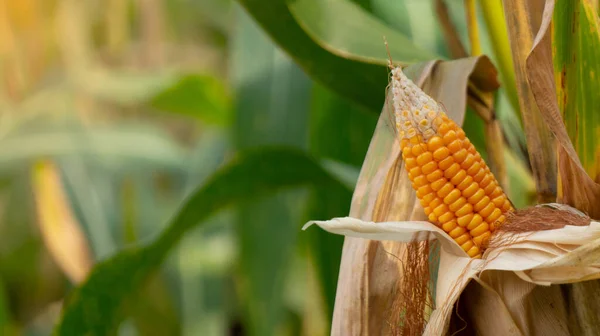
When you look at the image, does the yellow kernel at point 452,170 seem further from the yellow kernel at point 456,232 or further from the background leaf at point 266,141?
the background leaf at point 266,141

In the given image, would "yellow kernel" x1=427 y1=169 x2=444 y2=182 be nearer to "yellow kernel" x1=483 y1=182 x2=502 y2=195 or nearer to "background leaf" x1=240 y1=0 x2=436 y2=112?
"yellow kernel" x1=483 y1=182 x2=502 y2=195

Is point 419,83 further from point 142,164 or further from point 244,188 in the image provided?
point 142,164

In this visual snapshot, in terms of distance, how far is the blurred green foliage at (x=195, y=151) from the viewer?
2.34 ft

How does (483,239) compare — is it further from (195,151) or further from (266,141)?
(195,151)

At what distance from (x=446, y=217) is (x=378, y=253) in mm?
64

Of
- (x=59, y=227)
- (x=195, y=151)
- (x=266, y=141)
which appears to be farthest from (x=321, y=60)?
(x=195, y=151)

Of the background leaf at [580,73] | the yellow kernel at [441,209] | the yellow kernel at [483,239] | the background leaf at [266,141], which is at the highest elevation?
the background leaf at [580,73]

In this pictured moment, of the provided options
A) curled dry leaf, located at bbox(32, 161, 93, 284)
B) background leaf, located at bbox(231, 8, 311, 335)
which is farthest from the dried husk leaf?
curled dry leaf, located at bbox(32, 161, 93, 284)

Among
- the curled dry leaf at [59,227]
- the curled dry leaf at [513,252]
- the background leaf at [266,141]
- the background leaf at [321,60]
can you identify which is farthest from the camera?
the curled dry leaf at [59,227]

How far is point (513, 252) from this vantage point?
1.41 feet

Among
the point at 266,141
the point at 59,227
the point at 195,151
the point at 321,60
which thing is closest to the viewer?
the point at 321,60

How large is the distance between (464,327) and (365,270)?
0.25 ft

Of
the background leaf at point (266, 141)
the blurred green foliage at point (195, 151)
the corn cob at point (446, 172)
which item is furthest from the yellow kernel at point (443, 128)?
the background leaf at point (266, 141)

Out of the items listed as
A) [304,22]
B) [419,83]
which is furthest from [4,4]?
[419,83]
